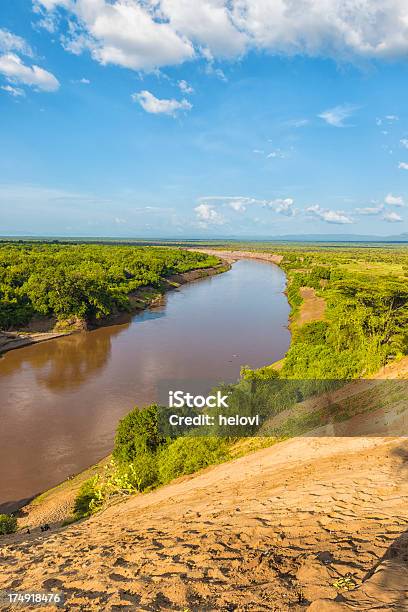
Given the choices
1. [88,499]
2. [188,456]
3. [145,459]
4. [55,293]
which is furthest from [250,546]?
[55,293]

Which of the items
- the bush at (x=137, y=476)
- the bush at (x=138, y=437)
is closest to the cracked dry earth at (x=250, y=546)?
the bush at (x=137, y=476)

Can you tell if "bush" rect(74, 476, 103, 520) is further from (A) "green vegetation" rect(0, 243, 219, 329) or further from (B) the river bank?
(A) "green vegetation" rect(0, 243, 219, 329)

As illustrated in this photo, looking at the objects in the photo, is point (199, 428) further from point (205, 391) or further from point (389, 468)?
point (205, 391)

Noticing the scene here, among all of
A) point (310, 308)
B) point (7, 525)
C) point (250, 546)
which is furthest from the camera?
point (310, 308)

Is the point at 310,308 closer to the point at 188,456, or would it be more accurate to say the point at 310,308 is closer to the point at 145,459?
the point at 188,456

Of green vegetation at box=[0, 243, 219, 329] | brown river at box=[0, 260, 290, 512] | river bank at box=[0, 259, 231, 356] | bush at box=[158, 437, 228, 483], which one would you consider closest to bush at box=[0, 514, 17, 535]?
brown river at box=[0, 260, 290, 512]

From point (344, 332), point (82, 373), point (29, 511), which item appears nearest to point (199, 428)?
point (29, 511)
